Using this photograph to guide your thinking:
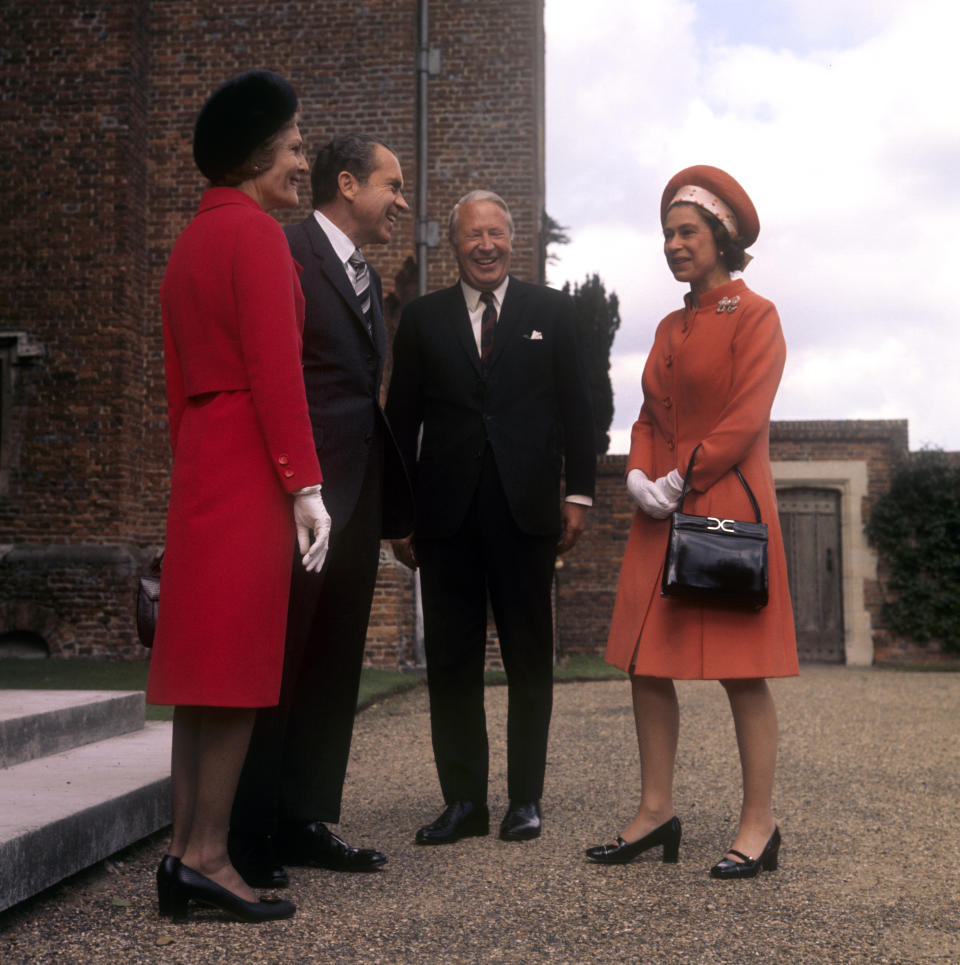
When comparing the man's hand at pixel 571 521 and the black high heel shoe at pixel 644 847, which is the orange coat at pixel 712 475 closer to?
the man's hand at pixel 571 521

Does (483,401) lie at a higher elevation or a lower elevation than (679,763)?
higher

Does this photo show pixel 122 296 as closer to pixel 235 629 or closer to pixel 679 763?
pixel 679 763

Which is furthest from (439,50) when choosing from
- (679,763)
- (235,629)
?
(235,629)

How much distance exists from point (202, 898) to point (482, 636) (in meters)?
1.43

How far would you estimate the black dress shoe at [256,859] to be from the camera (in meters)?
2.89

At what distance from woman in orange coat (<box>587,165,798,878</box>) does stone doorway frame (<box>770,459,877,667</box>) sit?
11.2 m

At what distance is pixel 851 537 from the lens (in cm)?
1430

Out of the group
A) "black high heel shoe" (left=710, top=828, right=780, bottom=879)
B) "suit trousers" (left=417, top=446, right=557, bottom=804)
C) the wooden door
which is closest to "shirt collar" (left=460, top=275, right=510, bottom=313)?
"suit trousers" (left=417, top=446, right=557, bottom=804)

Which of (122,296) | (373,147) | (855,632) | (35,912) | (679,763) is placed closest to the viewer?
(35,912)

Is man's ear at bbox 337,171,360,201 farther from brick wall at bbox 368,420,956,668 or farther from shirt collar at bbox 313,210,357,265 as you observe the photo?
brick wall at bbox 368,420,956,668

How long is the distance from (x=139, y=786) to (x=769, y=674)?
6.58ft

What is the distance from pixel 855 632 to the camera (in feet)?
46.3

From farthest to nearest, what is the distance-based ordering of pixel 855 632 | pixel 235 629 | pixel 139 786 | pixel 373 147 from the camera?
pixel 855 632, pixel 139 786, pixel 373 147, pixel 235 629

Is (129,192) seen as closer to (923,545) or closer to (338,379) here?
(338,379)
